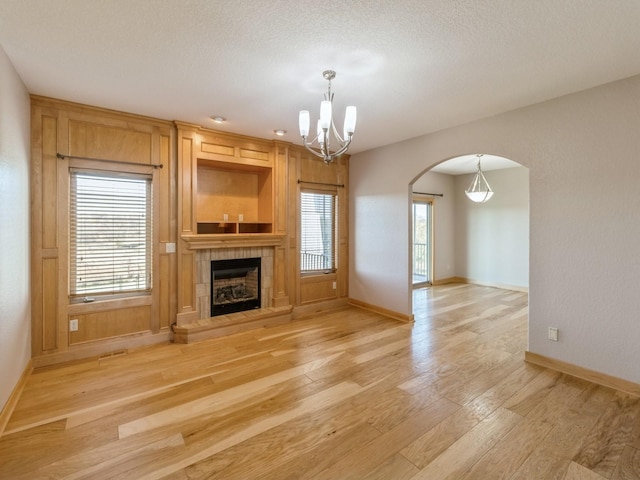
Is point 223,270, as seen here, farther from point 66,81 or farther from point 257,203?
point 66,81

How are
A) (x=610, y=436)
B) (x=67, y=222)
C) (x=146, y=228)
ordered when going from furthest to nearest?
(x=146, y=228), (x=67, y=222), (x=610, y=436)

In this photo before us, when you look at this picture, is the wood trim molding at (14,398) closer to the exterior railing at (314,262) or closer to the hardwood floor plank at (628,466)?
the exterior railing at (314,262)

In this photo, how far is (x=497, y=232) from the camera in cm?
725

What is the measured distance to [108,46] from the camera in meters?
2.26

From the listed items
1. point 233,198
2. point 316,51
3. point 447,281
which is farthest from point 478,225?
point 316,51

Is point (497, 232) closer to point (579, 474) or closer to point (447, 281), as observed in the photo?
point (447, 281)

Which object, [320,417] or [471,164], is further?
[471,164]

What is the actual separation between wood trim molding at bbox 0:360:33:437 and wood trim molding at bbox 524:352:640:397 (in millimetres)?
4584

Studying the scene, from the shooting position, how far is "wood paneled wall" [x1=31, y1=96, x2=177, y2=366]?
316 cm

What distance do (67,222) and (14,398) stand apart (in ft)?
5.48

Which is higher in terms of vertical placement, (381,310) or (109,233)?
(109,233)

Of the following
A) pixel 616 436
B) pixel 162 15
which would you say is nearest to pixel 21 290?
pixel 162 15

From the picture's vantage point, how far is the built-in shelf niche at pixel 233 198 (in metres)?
4.50

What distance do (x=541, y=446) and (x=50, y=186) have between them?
4.78 meters
